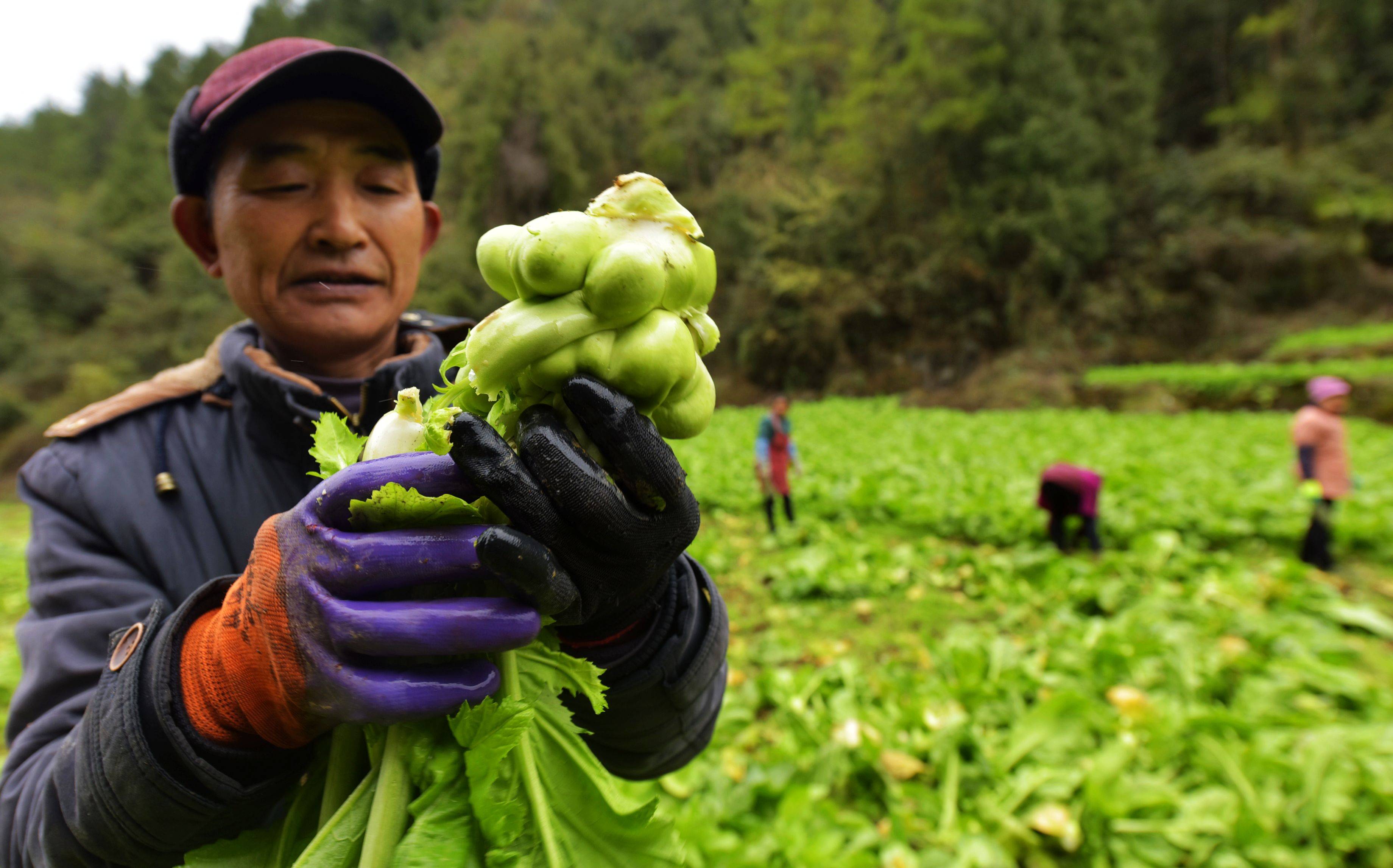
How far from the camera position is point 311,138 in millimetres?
1674

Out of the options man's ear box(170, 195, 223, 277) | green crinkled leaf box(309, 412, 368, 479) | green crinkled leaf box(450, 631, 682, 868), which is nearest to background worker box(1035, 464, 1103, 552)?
green crinkled leaf box(450, 631, 682, 868)

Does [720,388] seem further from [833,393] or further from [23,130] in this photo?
[23,130]

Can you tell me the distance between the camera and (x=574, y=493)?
96 cm

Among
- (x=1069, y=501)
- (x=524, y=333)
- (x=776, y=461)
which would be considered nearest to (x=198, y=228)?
(x=524, y=333)

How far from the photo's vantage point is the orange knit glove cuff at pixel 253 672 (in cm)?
102

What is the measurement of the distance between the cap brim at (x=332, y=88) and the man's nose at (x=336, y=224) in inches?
9.7

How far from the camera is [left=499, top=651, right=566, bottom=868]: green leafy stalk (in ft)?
3.36

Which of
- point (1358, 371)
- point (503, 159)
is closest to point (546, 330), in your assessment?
point (1358, 371)

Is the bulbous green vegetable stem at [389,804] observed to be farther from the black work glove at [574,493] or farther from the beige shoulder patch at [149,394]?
the beige shoulder patch at [149,394]

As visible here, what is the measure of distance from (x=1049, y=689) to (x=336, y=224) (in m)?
4.02

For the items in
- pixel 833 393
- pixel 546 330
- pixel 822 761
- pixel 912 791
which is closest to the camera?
pixel 546 330

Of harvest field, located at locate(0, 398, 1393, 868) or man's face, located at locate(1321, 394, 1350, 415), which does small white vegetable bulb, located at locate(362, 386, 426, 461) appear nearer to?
harvest field, located at locate(0, 398, 1393, 868)

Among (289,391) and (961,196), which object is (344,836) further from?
(961,196)

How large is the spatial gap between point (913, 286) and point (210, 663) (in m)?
30.3
